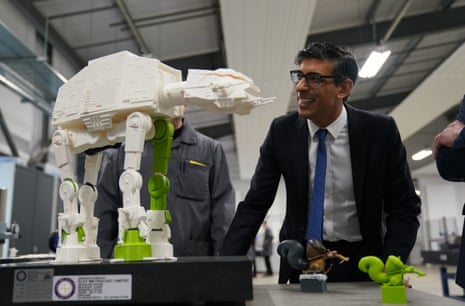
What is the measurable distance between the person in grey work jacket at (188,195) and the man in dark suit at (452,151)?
2.73 feet

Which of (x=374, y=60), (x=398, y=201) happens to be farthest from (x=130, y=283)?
(x=374, y=60)

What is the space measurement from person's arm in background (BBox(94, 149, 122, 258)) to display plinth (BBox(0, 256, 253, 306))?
3.02 ft

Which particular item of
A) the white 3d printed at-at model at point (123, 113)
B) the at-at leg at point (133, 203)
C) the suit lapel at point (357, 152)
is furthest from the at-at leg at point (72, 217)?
the suit lapel at point (357, 152)

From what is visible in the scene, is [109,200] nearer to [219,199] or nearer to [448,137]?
[219,199]

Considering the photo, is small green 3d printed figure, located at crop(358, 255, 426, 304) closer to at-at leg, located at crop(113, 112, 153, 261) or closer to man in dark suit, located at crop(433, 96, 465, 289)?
man in dark suit, located at crop(433, 96, 465, 289)

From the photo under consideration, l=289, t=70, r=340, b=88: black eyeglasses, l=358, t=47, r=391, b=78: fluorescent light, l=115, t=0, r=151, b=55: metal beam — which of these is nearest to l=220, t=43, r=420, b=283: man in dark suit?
l=289, t=70, r=340, b=88: black eyeglasses

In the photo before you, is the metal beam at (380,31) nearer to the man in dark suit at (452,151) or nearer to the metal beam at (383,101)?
the metal beam at (383,101)

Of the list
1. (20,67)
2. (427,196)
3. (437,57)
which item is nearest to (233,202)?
(20,67)

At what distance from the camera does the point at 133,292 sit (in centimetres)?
69

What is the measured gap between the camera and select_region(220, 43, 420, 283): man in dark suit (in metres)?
1.22

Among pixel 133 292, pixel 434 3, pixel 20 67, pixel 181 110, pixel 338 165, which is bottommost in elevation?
pixel 133 292

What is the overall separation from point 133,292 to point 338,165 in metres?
0.76

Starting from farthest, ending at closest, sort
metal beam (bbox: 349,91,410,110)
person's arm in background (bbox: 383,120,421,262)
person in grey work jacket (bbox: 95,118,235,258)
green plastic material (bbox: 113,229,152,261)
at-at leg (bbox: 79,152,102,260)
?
metal beam (bbox: 349,91,410,110) < person in grey work jacket (bbox: 95,118,235,258) < person's arm in background (bbox: 383,120,421,262) < at-at leg (bbox: 79,152,102,260) < green plastic material (bbox: 113,229,152,261)

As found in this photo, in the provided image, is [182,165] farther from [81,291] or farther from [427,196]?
[427,196]
